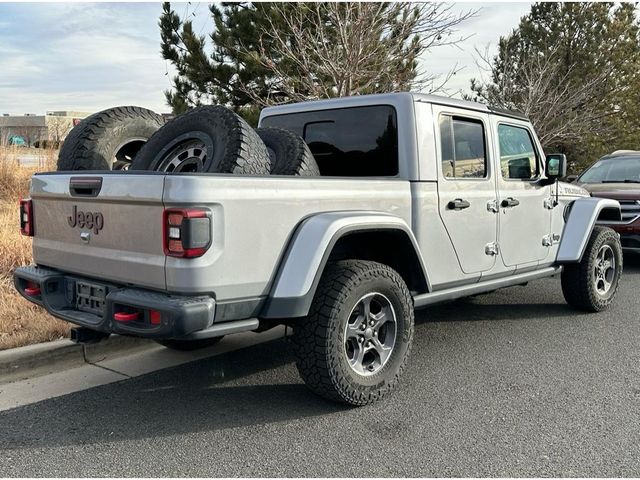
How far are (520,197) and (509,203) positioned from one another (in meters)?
0.24

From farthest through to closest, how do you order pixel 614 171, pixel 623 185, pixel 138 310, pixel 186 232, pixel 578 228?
pixel 614 171 < pixel 623 185 < pixel 578 228 < pixel 138 310 < pixel 186 232

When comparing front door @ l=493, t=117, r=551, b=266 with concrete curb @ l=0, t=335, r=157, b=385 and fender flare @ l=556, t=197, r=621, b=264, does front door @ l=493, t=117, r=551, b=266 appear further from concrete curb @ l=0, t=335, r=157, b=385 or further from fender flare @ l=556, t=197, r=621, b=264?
concrete curb @ l=0, t=335, r=157, b=385

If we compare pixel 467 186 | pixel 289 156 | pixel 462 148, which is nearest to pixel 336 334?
pixel 289 156

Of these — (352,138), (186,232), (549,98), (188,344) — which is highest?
(549,98)

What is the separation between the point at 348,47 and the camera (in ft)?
28.8

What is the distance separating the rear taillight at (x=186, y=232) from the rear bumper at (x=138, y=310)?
0.24 metres

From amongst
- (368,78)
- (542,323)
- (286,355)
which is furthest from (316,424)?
(368,78)

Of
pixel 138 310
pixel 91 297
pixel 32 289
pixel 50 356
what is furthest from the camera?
pixel 50 356

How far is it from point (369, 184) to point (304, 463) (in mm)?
1707

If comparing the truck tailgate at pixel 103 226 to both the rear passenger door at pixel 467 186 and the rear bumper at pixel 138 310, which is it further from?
the rear passenger door at pixel 467 186

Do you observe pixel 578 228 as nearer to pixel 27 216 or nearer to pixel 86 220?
pixel 86 220

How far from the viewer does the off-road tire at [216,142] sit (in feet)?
11.1

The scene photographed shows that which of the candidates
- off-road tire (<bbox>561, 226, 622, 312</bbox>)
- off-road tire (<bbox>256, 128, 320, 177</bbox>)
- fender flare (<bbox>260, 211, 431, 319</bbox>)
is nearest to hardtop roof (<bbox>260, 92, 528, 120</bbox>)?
off-road tire (<bbox>256, 128, 320, 177</bbox>)

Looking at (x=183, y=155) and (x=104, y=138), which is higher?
(x=104, y=138)
